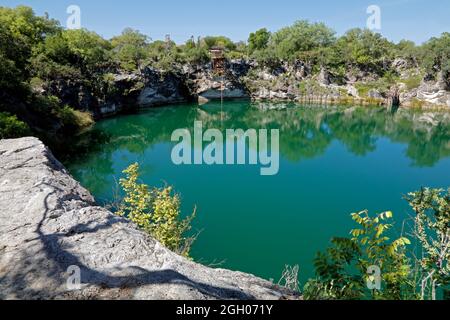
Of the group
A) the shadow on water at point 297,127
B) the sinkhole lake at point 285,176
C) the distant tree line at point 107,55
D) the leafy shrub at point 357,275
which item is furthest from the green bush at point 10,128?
the leafy shrub at point 357,275

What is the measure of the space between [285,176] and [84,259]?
689 inches

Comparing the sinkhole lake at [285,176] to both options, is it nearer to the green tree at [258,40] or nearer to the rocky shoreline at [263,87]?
the rocky shoreline at [263,87]

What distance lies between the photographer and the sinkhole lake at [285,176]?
12.5 metres

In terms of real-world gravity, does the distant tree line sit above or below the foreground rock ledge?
above

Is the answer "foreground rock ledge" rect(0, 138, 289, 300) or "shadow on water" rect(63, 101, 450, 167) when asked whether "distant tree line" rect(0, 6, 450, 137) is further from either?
"foreground rock ledge" rect(0, 138, 289, 300)

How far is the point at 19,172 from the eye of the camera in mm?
6520

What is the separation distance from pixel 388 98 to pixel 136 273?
57.1 metres

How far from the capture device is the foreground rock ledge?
3629 millimetres

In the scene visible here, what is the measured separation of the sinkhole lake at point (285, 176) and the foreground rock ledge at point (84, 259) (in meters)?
6.31

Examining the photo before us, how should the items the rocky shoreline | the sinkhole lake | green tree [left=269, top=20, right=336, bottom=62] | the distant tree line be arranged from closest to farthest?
the sinkhole lake → the distant tree line → the rocky shoreline → green tree [left=269, top=20, right=336, bottom=62]

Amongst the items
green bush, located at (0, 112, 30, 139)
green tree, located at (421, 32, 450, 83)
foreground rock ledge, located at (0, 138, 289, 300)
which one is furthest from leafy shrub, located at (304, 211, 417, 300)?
green tree, located at (421, 32, 450, 83)

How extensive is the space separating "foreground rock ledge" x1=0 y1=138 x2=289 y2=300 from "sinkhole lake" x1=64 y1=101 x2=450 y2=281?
631 centimetres

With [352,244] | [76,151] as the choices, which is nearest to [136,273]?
[352,244]

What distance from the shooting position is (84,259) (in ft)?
13.7
